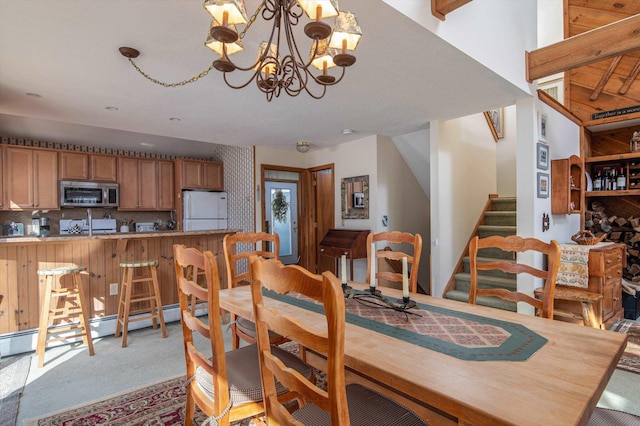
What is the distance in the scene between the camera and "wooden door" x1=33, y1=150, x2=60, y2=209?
508cm

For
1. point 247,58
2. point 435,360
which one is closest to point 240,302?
point 435,360

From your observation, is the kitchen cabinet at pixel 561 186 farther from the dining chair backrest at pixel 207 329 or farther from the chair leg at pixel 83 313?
the chair leg at pixel 83 313

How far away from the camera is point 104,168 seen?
5703 mm

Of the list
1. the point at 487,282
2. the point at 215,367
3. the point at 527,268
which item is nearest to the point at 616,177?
the point at 487,282

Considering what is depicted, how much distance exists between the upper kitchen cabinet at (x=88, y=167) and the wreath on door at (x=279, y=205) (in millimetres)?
2813

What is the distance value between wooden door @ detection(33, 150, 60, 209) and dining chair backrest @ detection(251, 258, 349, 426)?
5.77 metres

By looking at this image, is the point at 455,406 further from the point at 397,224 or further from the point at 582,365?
the point at 397,224

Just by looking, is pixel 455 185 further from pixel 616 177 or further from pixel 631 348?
pixel 631 348

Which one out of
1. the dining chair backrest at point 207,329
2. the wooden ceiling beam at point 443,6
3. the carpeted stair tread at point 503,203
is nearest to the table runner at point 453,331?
the dining chair backrest at point 207,329

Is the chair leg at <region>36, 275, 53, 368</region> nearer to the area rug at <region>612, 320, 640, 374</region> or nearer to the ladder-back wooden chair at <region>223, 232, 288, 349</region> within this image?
the ladder-back wooden chair at <region>223, 232, 288, 349</region>

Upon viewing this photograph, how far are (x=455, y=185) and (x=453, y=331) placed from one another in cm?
341

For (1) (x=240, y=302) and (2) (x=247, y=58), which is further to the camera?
(2) (x=247, y=58)

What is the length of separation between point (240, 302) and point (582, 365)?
1.46 meters

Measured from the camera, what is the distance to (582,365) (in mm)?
1002
